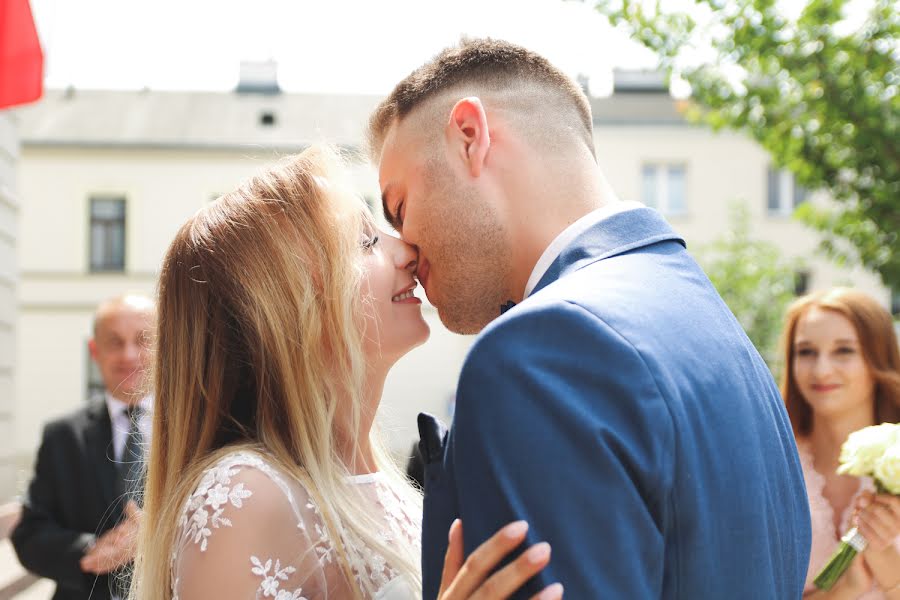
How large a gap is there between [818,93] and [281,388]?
6.57 meters

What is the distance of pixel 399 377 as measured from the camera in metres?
25.7

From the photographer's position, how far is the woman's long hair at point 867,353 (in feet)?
13.6

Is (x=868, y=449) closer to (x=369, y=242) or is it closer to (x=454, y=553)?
(x=369, y=242)

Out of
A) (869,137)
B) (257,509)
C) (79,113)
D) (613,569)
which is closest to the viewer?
(613,569)

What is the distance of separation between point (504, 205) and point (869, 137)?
243 inches

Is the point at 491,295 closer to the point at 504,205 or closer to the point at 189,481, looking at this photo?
the point at 504,205

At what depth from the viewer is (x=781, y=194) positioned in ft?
88.9

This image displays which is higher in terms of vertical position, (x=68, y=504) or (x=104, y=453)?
(x=104, y=453)

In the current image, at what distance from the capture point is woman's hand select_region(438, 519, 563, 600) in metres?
1.31

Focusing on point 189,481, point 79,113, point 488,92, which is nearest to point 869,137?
point 488,92

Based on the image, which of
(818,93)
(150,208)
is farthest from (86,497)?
(150,208)

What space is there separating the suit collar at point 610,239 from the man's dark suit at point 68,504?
3.03m

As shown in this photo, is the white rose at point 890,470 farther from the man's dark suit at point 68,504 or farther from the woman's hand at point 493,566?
the man's dark suit at point 68,504

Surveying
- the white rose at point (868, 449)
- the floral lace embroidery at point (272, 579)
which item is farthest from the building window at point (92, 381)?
the floral lace embroidery at point (272, 579)
